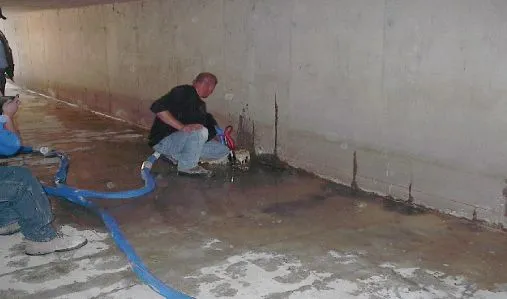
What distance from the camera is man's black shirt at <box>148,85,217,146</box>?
15.2 ft

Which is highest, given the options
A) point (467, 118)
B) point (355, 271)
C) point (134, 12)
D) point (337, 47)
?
point (134, 12)

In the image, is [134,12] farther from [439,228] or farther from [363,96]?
[439,228]

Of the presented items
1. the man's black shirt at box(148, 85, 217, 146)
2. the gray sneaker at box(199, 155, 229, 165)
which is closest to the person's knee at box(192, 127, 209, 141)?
the man's black shirt at box(148, 85, 217, 146)

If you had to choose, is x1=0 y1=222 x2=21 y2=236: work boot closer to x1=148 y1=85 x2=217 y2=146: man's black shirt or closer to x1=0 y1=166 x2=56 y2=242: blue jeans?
x1=0 y1=166 x2=56 y2=242: blue jeans

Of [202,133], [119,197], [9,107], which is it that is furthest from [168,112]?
[9,107]

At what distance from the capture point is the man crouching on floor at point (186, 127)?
4648 millimetres

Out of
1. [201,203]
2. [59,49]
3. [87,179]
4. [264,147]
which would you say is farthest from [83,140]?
[59,49]

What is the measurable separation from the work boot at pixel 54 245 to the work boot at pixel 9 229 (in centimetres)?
39

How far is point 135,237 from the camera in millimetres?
3223

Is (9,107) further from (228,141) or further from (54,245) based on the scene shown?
(228,141)

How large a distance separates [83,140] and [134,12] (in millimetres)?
2026

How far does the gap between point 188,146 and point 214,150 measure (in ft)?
1.20

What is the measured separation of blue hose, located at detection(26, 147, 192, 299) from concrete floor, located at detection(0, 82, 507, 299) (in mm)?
62

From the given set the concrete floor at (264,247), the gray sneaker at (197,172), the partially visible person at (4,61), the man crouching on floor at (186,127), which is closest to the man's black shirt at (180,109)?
the man crouching on floor at (186,127)
